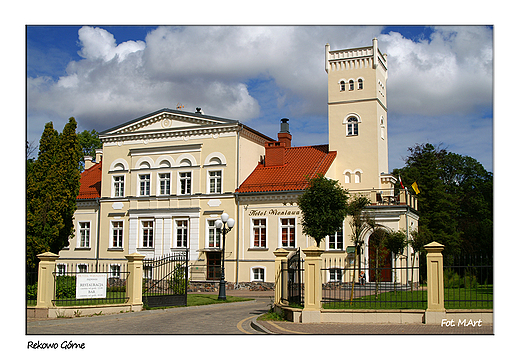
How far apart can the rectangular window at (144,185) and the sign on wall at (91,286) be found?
1979 centimetres

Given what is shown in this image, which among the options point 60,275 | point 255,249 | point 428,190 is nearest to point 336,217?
point 255,249

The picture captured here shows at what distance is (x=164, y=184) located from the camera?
36.2m

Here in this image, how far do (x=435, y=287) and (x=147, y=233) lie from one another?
84.9 feet

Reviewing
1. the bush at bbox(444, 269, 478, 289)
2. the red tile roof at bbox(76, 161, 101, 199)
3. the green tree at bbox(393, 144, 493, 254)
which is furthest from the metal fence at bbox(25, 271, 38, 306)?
the green tree at bbox(393, 144, 493, 254)

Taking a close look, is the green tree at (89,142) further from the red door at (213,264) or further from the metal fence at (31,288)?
the metal fence at (31,288)

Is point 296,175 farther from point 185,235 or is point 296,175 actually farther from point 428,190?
point 428,190

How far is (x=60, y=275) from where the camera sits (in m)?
17.5

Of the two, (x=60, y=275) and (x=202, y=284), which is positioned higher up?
(x=60, y=275)

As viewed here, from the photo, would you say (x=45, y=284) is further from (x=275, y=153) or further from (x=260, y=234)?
(x=275, y=153)

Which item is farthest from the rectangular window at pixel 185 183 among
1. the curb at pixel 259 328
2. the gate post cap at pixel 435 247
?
the gate post cap at pixel 435 247

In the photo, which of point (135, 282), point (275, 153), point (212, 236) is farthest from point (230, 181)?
point (135, 282)

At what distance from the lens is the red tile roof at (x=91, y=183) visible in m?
39.2

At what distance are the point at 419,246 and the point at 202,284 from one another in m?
13.3

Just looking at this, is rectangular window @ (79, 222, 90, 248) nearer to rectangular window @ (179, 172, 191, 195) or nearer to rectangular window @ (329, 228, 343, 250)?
rectangular window @ (179, 172, 191, 195)
